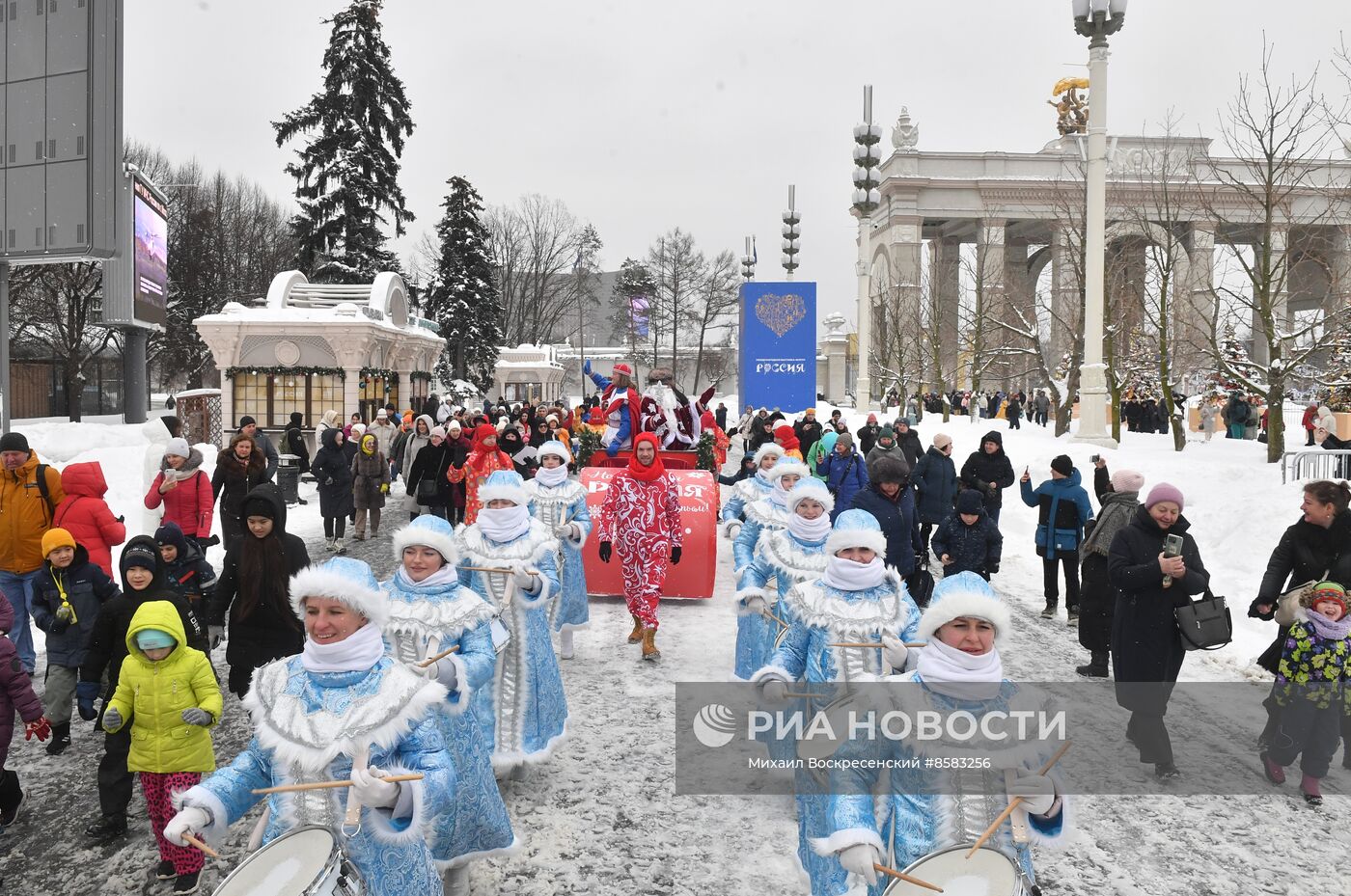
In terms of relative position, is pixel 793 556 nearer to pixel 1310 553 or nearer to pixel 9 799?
pixel 1310 553

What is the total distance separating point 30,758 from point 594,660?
407 centimetres

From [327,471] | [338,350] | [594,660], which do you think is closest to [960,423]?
[338,350]

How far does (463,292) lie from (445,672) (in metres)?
42.8

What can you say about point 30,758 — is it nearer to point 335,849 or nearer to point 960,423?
point 335,849

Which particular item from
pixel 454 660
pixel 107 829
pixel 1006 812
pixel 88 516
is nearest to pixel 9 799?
pixel 107 829

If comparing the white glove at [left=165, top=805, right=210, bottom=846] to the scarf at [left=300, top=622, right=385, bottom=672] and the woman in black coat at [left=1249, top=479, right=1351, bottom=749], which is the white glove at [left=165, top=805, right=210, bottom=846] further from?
the woman in black coat at [left=1249, top=479, right=1351, bottom=749]

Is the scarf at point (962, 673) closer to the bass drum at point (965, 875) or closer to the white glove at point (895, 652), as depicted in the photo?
the bass drum at point (965, 875)

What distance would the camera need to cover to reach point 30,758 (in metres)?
5.88

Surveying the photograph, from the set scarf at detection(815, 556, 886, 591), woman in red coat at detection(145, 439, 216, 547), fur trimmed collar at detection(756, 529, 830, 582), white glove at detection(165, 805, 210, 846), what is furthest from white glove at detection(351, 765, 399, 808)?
woman in red coat at detection(145, 439, 216, 547)

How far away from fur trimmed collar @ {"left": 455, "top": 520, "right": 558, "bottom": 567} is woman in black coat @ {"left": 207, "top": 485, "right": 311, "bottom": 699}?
101cm

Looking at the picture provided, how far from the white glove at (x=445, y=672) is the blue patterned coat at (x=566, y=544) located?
3900 mm

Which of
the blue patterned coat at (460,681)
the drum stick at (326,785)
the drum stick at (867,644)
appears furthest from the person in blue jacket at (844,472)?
the drum stick at (326,785)

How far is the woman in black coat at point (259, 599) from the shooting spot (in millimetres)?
5352

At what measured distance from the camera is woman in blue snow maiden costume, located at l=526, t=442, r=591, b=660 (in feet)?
26.2
